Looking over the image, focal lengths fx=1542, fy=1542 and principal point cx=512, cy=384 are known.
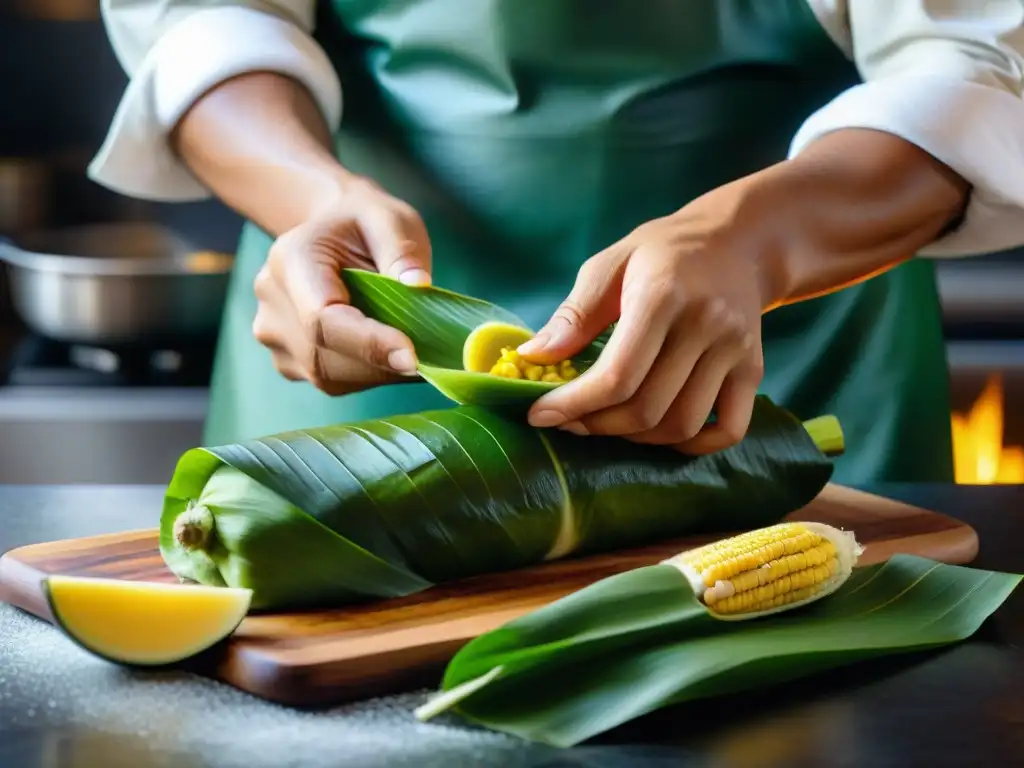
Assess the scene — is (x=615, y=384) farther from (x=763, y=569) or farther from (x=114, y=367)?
(x=114, y=367)

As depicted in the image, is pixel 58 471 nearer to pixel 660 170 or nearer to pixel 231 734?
pixel 660 170

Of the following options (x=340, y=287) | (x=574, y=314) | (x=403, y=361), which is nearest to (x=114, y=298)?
(x=340, y=287)

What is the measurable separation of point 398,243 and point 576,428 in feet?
0.80

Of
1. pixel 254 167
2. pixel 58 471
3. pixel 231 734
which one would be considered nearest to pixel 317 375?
pixel 254 167

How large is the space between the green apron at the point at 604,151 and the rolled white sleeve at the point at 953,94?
106 mm

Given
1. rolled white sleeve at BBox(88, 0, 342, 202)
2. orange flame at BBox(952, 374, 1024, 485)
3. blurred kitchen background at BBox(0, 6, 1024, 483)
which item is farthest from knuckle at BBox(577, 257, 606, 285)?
orange flame at BBox(952, 374, 1024, 485)

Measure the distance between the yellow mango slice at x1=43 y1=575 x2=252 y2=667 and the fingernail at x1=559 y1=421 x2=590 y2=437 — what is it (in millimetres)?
332

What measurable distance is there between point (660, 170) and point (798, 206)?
290mm

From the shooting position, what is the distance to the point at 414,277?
1.29 m

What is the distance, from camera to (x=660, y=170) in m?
1.64

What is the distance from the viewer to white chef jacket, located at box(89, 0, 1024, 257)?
1449 mm

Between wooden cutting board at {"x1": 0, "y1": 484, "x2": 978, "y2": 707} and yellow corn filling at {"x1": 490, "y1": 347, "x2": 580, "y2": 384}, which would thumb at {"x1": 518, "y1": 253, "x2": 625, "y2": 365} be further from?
wooden cutting board at {"x1": 0, "y1": 484, "x2": 978, "y2": 707}

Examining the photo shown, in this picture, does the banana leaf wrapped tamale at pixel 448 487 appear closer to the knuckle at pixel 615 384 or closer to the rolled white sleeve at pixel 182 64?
the knuckle at pixel 615 384

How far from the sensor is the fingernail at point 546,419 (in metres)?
1.18
